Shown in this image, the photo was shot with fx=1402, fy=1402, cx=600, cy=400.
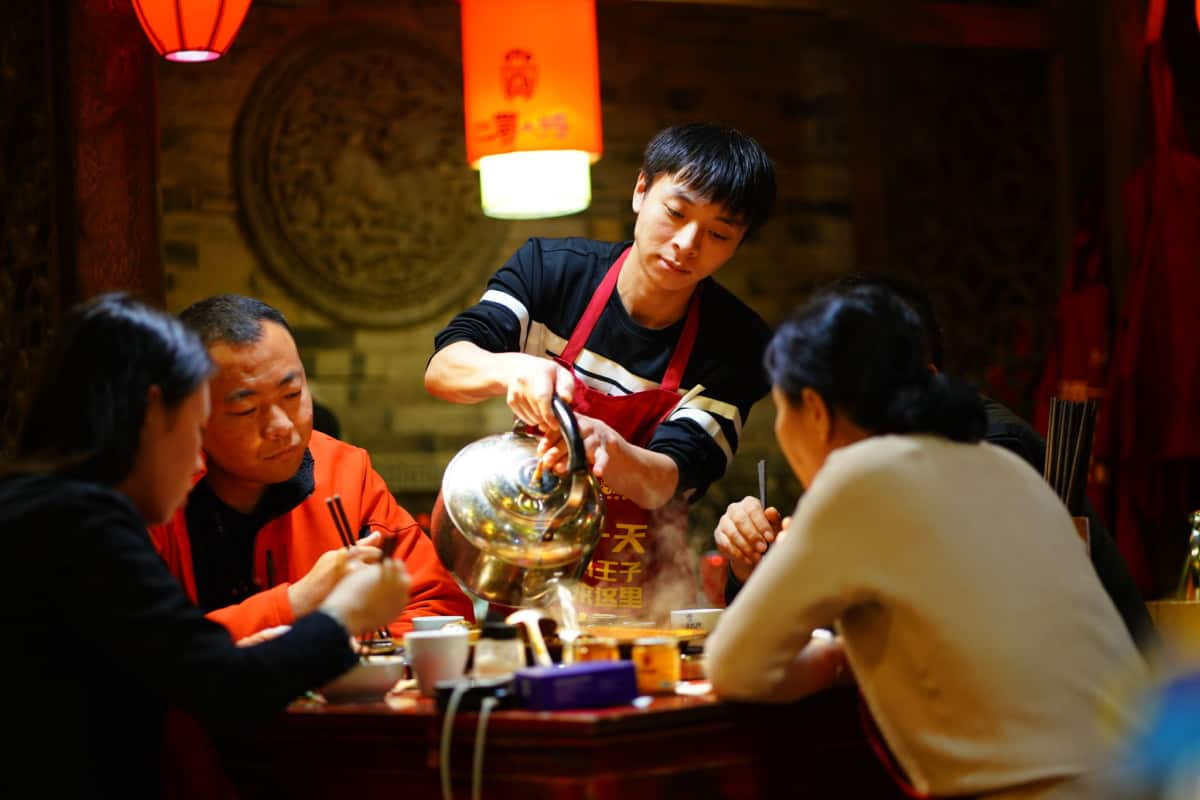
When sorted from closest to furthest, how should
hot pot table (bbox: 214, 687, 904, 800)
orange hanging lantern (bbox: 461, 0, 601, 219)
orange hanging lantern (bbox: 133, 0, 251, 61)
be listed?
1. hot pot table (bbox: 214, 687, 904, 800)
2. orange hanging lantern (bbox: 133, 0, 251, 61)
3. orange hanging lantern (bbox: 461, 0, 601, 219)

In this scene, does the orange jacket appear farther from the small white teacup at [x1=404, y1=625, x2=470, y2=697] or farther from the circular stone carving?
the circular stone carving

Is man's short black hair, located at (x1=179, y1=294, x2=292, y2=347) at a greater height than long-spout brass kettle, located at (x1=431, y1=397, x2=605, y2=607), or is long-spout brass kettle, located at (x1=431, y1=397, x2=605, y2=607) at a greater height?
man's short black hair, located at (x1=179, y1=294, x2=292, y2=347)

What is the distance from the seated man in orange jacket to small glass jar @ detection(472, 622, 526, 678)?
0.64 meters

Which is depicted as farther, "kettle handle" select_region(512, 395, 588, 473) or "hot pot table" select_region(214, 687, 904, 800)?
"kettle handle" select_region(512, 395, 588, 473)

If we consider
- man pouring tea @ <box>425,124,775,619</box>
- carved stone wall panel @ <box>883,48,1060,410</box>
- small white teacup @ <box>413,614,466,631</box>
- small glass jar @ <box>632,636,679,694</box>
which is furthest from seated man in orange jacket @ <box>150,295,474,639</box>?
carved stone wall panel @ <box>883,48,1060,410</box>

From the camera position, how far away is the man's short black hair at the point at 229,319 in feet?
9.28

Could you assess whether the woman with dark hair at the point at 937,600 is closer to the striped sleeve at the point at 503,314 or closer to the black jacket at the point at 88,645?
the black jacket at the point at 88,645

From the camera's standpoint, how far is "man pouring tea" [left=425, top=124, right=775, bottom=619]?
3000 millimetres

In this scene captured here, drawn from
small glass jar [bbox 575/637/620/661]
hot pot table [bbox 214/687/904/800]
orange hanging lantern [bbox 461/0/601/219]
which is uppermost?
orange hanging lantern [bbox 461/0/601/219]

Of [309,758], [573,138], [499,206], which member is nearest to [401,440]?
[499,206]

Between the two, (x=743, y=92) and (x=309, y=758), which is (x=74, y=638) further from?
(x=743, y=92)

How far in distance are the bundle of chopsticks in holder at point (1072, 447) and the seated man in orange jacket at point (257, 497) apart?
127 centimetres

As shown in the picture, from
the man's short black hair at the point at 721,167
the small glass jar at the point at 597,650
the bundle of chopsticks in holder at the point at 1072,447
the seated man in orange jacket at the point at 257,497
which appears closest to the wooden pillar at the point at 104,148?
the seated man in orange jacket at the point at 257,497

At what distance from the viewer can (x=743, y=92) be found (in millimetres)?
7051
